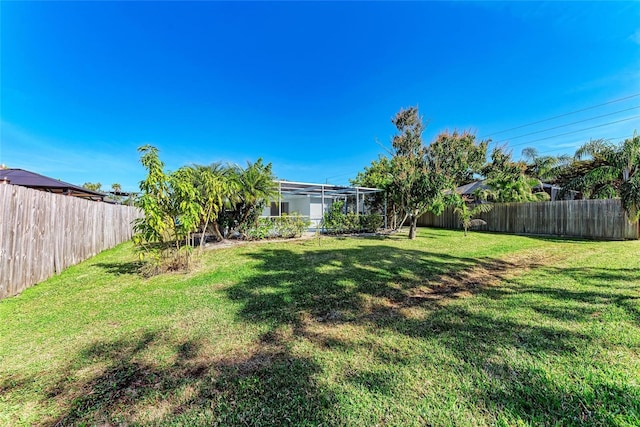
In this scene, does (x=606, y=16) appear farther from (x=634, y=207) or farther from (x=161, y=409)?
(x=161, y=409)

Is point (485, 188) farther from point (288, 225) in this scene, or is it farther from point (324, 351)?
point (324, 351)

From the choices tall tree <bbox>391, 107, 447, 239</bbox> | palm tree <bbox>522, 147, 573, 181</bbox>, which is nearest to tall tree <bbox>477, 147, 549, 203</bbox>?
palm tree <bbox>522, 147, 573, 181</bbox>

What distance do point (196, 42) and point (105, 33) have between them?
3307 mm

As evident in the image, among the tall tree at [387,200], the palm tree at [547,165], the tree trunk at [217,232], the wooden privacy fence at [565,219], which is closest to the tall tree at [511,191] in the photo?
the wooden privacy fence at [565,219]

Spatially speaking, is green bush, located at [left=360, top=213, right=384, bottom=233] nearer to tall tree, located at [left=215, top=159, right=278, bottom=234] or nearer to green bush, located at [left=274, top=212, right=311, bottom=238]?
green bush, located at [left=274, top=212, right=311, bottom=238]

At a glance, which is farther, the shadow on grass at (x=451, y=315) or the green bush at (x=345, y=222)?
the green bush at (x=345, y=222)

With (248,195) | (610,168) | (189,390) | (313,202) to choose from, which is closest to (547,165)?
(610,168)

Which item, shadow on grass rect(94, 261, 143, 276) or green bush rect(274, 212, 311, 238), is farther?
green bush rect(274, 212, 311, 238)

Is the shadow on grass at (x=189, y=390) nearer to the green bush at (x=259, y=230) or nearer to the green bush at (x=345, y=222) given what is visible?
the green bush at (x=259, y=230)

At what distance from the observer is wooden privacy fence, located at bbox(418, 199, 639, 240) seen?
11.0 meters

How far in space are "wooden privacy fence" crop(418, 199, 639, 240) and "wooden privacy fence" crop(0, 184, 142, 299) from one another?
53.7ft

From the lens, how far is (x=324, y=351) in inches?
107

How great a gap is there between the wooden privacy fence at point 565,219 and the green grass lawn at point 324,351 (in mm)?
8105

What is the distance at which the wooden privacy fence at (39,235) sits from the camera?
4453 millimetres
